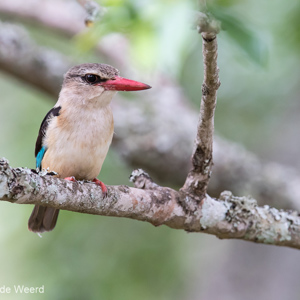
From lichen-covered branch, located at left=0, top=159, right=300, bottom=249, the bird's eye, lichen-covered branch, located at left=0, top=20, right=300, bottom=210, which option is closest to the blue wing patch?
the bird's eye

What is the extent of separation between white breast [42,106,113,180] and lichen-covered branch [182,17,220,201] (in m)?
0.63

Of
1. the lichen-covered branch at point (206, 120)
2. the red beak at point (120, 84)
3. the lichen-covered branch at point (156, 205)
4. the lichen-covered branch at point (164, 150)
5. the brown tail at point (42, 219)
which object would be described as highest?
the lichen-covered branch at point (164, 150)

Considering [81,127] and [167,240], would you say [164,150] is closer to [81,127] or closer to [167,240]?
[167,240]

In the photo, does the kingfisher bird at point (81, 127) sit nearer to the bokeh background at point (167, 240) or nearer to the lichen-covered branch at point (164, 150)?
the bokeh background at point (167, 240)

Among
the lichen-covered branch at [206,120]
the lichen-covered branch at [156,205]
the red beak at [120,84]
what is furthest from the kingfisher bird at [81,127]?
the lichen-covered branch at [206,120]

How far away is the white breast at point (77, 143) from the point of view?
3256 millimetres

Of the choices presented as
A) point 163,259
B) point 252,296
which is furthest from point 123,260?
point 252,296

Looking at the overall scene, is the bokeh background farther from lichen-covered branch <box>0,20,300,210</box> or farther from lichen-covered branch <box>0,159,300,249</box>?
lichen-covered branch <box>0,159,300,249</box>

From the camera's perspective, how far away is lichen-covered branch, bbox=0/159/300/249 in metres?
2.33

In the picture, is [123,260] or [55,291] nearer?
[55,291]

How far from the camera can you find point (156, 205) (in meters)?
2.83

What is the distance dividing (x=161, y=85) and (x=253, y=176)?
153 centimetres

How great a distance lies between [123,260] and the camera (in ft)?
17.4

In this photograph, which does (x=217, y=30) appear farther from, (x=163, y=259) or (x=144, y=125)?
(x=163, y=259)
